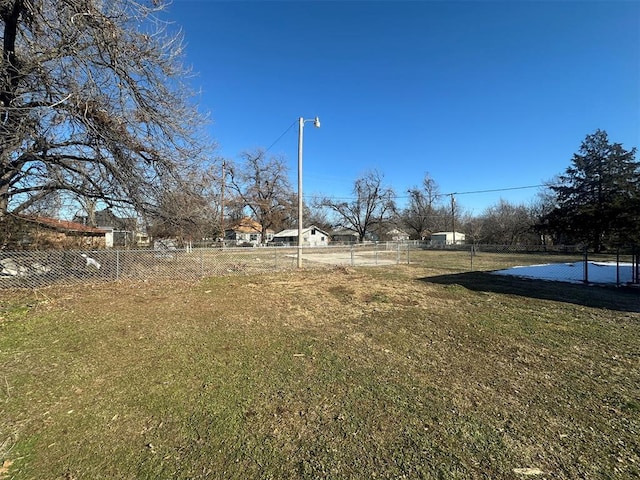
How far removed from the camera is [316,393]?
303 centimetres

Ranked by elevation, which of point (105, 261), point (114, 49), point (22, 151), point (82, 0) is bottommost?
point (105, 261)

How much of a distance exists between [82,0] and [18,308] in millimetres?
6253

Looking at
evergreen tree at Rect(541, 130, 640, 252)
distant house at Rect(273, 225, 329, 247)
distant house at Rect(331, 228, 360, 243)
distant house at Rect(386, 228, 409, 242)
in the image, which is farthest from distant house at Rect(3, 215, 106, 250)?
distant house at Rect(331, 228, 360, 243)

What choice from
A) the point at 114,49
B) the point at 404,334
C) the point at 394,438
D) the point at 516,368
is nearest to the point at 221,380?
the point at 394,438

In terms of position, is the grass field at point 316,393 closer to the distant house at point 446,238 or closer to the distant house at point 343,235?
the distant house at point 446,238

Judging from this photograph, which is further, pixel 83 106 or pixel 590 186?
pixel 590 186

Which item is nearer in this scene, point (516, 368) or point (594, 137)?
point (516, 368)

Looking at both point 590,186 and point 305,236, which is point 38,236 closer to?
point 590,186

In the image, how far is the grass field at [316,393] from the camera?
2.08 metres

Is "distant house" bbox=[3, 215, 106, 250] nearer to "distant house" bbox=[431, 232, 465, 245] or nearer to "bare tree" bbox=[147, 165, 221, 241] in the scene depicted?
"bare tree" bbox=[147, 165, 221, 241]

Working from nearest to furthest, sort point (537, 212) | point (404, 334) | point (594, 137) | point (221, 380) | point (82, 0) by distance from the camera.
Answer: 1. point (221, 380)
2. point (404, 334)
3. point (82, 0)
4. point (594, 137)
5. point (537, 212)

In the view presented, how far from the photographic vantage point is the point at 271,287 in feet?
Result: 30.8

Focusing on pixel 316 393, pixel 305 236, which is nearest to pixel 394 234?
pixel 305 236

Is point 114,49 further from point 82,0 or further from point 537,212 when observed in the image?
point 537,212
